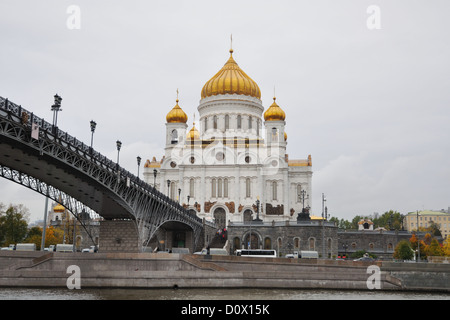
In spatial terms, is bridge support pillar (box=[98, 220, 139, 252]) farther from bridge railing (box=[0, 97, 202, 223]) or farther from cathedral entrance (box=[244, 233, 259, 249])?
cathedral entrance (box=[244, 233, 259, 249])

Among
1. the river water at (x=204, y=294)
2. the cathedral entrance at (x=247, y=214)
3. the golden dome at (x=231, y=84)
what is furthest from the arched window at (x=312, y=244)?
the golden dome at (x=231, y=84)

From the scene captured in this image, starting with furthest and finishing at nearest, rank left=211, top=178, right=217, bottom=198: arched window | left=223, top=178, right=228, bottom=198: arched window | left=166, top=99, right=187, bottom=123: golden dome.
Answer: left=166, top=99, right=187, bottom=123: golden dome, left=211, top=178, right=217, bottom=198: arched window, left=223, top=178, right=228, bottom=198: arched window

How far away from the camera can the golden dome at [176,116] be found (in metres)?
77.6

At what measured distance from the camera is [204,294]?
96.8 ft

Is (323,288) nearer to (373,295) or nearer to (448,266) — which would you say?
(373,295)

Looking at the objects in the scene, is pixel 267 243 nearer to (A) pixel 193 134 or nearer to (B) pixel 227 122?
(B) pixel 227 122

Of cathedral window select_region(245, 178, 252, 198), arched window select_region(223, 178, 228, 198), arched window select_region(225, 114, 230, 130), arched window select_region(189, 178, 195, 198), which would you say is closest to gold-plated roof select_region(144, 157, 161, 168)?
arched window select_region(189, 178, 195, 198)

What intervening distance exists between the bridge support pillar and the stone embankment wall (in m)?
9.13

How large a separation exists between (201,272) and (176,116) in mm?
47104

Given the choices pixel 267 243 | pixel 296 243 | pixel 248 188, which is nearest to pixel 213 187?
pixel 248 188

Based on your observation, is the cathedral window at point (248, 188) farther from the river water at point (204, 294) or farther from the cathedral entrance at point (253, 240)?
the river water at point (204, 294)

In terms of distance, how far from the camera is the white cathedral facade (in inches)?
2813
